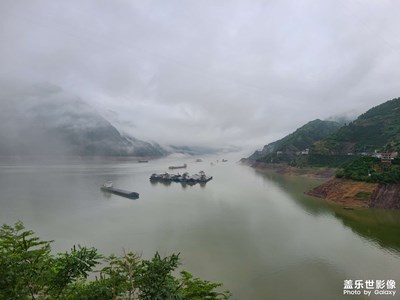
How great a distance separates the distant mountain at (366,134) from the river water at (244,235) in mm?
80889

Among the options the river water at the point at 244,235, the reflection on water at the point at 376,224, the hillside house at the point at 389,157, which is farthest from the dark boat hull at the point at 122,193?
the hillside house at the point at 389,157

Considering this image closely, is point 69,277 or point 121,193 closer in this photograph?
point 69,277

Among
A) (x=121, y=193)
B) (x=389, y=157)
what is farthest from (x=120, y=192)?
(x=389, y=157)

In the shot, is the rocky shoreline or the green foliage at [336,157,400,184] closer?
the rocky shoreline

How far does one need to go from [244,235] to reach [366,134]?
128 m

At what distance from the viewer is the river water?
948 inches

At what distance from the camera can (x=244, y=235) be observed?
118 feet

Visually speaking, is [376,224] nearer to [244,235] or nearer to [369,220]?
[369,220]

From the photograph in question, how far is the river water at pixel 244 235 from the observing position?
79.0 feet

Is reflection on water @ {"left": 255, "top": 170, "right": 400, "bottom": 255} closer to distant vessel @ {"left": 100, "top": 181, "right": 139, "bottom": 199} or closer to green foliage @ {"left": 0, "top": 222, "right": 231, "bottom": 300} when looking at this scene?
green foliage @ {"left": 0, "top": 222, "right": 231, "bottom": 300}

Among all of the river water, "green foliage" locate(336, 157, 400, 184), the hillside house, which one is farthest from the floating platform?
the hillside house

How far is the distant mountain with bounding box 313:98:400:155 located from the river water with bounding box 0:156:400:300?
265 ft

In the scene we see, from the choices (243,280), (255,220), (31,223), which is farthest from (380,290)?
(31,223)

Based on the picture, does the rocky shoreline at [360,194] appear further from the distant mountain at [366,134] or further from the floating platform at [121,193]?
the distant mountain at [366,134]
